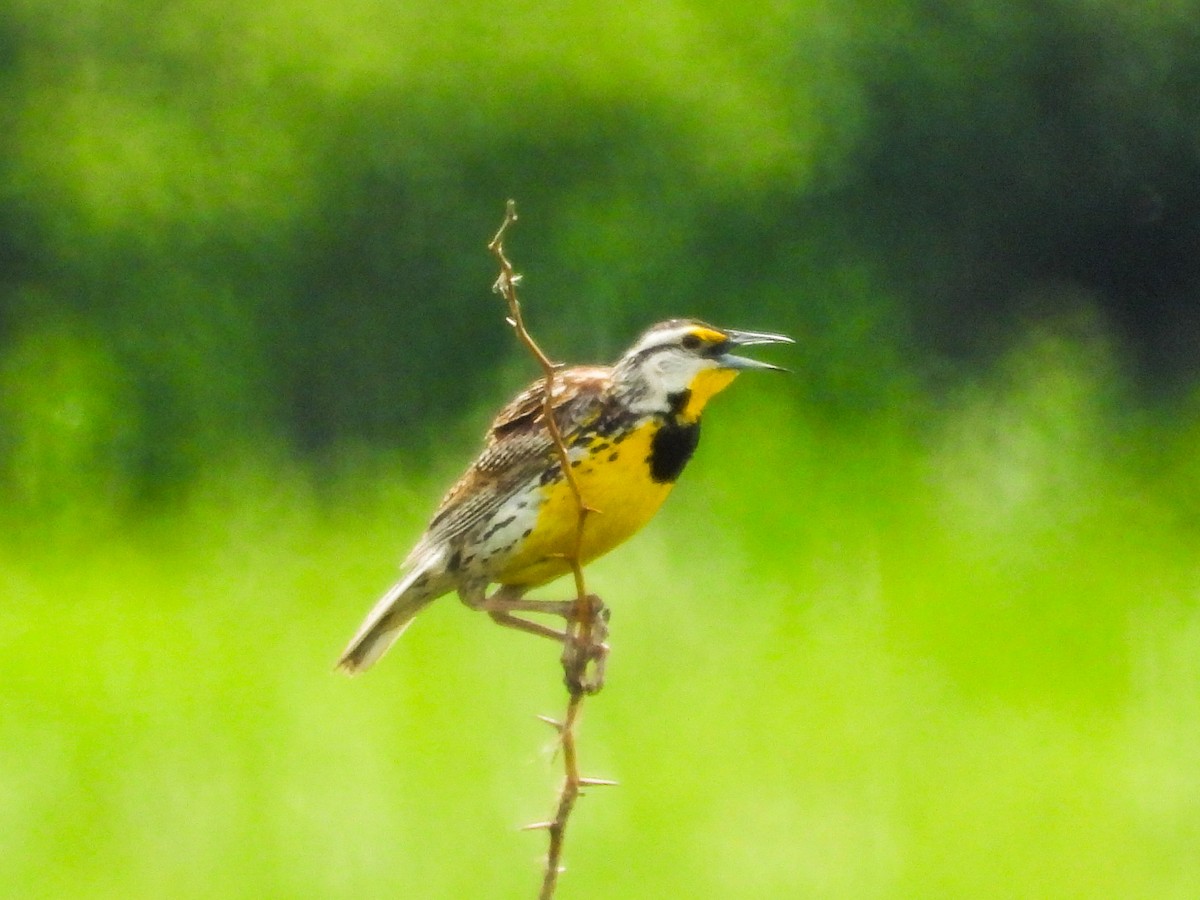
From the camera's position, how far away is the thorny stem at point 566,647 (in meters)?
0.96

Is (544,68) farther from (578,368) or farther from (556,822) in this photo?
(556,822)

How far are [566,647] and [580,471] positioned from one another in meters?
0.13

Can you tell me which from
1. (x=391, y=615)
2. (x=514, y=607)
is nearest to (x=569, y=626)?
(x=514, y=607)

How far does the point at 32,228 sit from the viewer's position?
363 centimetres

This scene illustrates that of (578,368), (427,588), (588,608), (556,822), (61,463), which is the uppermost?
(61,463)

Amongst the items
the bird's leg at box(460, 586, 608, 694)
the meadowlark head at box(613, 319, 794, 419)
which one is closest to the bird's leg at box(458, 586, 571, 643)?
the bird's leg at box(460, 586, 608, 694)

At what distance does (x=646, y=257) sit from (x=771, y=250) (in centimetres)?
28

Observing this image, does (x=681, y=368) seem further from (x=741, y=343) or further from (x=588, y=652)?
(x=588, y=652)

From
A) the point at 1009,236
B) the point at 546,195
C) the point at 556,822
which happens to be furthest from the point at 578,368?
the point at 1009,236

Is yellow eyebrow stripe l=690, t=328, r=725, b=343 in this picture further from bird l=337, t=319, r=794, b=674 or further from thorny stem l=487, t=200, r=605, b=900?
thorny stem l=487, t=200, r=605, b=900

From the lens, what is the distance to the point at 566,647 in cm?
135

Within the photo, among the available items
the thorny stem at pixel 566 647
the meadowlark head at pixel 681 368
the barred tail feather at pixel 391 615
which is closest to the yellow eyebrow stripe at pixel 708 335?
the meadowlark head at pixel 681 368

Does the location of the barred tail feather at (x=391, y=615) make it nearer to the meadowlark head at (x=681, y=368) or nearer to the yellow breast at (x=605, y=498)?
the yellow breast at (x=605, y=498)

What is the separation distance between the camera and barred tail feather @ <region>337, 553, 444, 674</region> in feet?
4.86
